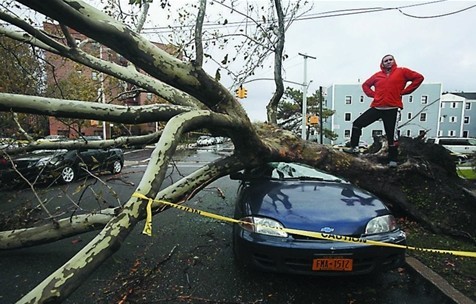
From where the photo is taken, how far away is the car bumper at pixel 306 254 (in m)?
2.75

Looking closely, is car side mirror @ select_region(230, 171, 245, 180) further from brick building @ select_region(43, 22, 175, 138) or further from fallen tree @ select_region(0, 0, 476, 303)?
brick building @ select_region(43, 22, 175, 138)

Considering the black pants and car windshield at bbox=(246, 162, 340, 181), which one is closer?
car windshield at bbox=(246, 162, 340, 181)

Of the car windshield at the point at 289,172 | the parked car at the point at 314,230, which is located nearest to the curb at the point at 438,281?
the parked car at the point at 314,230

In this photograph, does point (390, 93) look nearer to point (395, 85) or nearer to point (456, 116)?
point (395, 85)

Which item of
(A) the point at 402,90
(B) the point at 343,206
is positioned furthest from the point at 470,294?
(A) the point at 402,90

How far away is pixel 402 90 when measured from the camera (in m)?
4.73

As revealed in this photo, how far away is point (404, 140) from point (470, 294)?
10.5 feet

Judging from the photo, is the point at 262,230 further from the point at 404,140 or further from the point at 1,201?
the point at 1,201

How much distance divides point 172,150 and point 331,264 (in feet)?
5.72

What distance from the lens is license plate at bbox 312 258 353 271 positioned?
2.74m

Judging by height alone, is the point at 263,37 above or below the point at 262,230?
above

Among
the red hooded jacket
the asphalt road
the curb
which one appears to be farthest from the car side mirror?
the red hooded jacket

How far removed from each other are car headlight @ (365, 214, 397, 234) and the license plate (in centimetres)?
41

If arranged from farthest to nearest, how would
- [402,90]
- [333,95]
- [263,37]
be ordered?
[333,95] → [263,37] → [402,90]
